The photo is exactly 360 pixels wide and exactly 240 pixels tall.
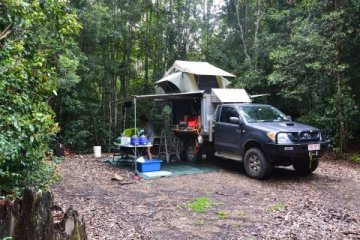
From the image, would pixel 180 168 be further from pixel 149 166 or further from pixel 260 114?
pixel 260 114

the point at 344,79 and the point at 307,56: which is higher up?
the point at 307,56

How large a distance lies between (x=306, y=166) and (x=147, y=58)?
30.6 ft

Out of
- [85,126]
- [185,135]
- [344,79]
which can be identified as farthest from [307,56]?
[85,126]

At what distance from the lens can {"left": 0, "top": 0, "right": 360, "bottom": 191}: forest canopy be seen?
408 cm

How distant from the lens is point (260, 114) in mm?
7621

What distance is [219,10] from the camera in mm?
15312

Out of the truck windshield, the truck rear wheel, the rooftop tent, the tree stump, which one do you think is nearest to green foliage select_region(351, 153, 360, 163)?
the truck windshield

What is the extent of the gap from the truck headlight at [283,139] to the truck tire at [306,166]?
973 mm

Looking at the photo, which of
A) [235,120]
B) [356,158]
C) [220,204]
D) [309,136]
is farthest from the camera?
[356,158]

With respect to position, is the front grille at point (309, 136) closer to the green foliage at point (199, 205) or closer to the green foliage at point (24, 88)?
the green foliage at point (199, 205)

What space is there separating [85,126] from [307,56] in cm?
878

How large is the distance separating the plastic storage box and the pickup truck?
4.94 feet

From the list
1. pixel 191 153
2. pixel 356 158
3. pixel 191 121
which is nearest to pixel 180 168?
pixel 191 153

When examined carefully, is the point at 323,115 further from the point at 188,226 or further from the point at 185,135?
the point at 188,226
